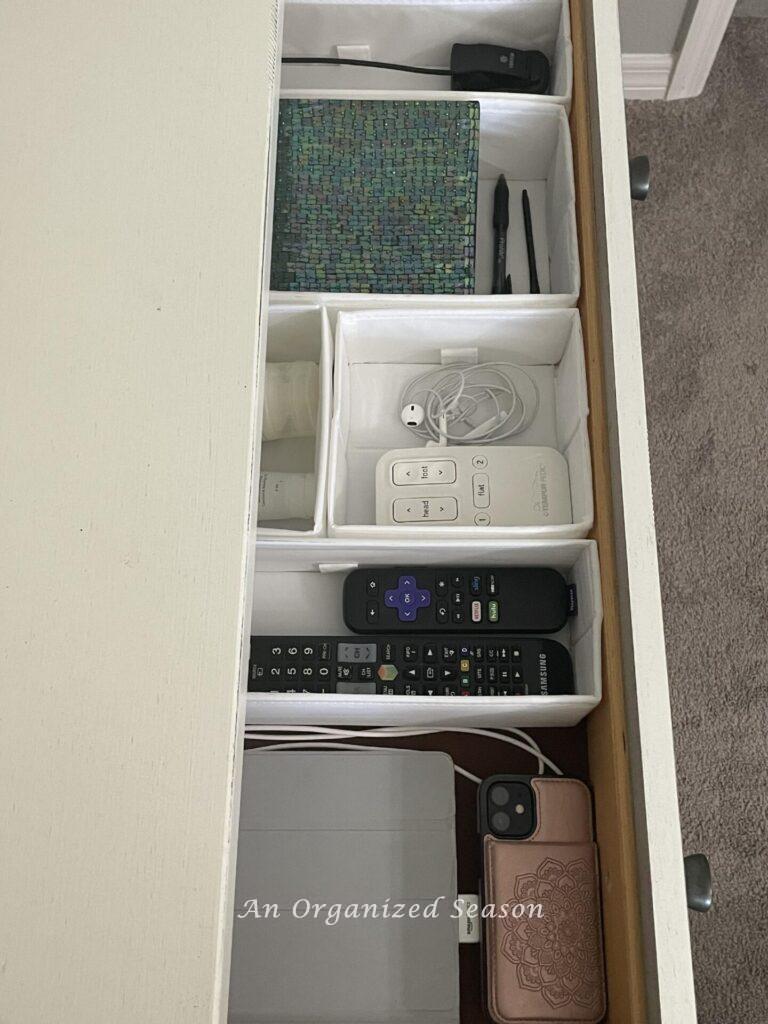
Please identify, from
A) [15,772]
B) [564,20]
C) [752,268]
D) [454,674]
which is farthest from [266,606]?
[752,268]

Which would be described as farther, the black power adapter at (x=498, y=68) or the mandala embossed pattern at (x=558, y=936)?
the black power adapter at (x=498, y=68)

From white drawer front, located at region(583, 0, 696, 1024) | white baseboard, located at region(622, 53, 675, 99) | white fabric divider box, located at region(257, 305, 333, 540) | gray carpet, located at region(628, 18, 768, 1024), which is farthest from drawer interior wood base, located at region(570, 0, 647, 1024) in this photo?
white baseboard, located at region(622, 53, 675, 99)

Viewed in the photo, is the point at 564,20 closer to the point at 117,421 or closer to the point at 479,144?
the point at 479,144

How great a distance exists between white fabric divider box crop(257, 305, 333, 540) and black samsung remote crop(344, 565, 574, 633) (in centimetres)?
9

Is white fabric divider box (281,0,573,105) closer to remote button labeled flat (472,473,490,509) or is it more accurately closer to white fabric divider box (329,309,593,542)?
white fabric divider box (329,309,593,542)

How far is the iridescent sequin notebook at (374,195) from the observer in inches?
35.6

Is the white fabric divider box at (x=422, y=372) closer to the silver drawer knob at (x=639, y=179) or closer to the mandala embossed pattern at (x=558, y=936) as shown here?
the silver drawer knob at (x=639, y=179)

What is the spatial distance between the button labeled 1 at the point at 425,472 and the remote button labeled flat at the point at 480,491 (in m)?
0.02

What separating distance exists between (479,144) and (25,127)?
1.75ft

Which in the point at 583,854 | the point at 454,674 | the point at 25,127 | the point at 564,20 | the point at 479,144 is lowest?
the point at 583,854

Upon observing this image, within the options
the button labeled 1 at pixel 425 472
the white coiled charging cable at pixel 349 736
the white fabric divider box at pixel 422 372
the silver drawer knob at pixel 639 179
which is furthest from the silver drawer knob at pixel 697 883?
the silver drawer knob at pixel 639 179

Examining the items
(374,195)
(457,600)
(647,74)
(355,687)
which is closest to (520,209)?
(374,195)

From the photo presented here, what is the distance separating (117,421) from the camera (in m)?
0.52

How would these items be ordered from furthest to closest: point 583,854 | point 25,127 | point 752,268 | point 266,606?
point 752,268, point 266,606, point 583,854, point 25,127
